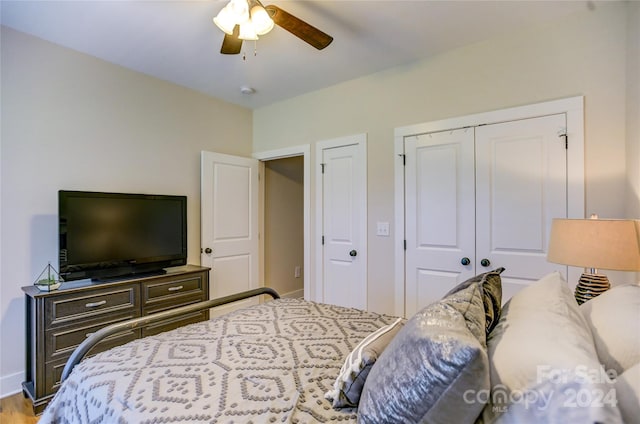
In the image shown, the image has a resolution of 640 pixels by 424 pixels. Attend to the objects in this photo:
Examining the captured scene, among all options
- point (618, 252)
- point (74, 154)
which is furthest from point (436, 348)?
point (74, 154)

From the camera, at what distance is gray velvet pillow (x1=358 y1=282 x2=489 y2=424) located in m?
0.66

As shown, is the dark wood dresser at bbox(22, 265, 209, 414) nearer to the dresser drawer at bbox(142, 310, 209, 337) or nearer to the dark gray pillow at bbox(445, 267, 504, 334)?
the dresser drawer at bbox(142, 310, 209, 337)

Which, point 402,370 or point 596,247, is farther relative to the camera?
point 596,247

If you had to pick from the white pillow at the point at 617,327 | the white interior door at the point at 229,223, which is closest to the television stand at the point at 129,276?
the white interior door at the point at 229,223

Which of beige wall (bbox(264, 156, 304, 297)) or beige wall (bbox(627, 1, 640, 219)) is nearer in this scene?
beige wall (bbox(627, 1, 640, 219))

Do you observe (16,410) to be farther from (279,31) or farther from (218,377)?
(279,31)

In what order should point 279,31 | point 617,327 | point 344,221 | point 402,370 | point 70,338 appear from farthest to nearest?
point 344,221
point 279,31
point 70,338
point 617,327
point 402,370

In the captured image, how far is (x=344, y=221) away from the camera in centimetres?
331

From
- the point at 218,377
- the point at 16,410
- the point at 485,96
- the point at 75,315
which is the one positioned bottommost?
the point at 16,410

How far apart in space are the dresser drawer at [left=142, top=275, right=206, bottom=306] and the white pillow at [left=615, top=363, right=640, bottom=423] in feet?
9.43

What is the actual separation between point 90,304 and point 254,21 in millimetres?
2266

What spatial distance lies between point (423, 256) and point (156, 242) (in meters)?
2.42

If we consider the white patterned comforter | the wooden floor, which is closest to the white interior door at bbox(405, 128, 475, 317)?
the white patterned comforter

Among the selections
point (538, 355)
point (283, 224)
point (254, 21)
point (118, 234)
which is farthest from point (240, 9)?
point (283, 224)
